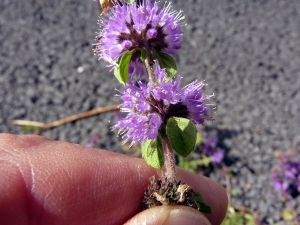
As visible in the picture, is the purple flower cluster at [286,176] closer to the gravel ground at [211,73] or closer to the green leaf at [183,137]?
the gravel ground at [211,73]

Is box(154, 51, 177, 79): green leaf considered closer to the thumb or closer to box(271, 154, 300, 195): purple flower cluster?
the thumb

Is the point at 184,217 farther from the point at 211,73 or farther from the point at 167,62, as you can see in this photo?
the point at 211,73

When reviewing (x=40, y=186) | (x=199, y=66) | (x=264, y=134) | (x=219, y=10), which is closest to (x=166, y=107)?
(x=40, y=186)

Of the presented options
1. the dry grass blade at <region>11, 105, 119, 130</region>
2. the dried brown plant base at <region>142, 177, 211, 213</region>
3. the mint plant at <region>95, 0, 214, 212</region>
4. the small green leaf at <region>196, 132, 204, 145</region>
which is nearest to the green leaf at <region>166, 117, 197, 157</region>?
the mint plant at <region>95, 0, 214, 212</region>

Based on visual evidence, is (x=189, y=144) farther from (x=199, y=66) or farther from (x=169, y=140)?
(x=199, y=66)

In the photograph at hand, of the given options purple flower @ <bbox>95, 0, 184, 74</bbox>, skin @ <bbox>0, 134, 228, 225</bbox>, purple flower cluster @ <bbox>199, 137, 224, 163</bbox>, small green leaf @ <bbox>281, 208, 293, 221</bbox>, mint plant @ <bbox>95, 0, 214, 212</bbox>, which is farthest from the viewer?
purple flower cluster @ <bbox>199, 137, 224, 163</bbox>
